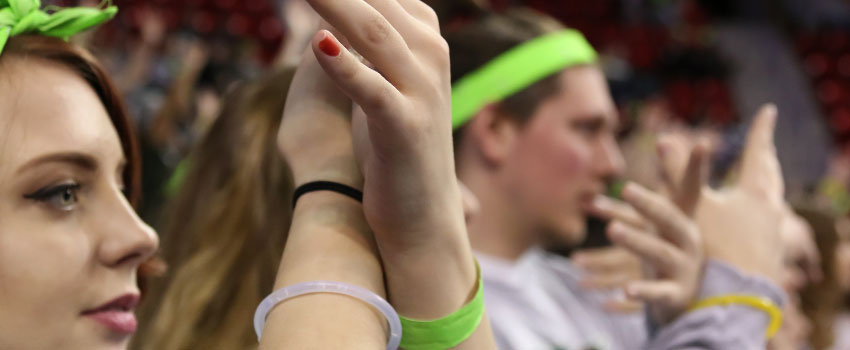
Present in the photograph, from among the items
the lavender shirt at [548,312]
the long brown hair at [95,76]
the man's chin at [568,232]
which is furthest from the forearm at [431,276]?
the man's chin at [568,232]

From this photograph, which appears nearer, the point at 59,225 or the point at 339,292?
the point at 339,292

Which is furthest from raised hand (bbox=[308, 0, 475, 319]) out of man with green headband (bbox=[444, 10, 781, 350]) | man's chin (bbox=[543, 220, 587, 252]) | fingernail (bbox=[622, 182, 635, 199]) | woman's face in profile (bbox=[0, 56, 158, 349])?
man's chin (bbox=[543, 220, 587, 252])

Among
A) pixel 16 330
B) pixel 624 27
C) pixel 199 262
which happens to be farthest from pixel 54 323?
pixel 624 27

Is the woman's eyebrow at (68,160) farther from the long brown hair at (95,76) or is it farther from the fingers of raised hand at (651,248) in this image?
the fingers of raised hand at (651,248)

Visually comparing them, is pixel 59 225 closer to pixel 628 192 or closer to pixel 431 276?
pixel 431 276

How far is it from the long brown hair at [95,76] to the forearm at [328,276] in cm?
29

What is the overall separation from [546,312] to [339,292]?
4.13 ft

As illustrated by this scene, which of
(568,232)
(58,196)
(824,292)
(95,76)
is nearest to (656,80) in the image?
(824,292)

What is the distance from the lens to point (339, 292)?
0.67m

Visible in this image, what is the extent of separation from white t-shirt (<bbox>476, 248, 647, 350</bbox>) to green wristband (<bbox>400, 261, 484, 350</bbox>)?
39.7 inches

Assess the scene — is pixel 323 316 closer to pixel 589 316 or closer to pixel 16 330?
pixel 16 330

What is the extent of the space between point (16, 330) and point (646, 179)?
2.72 meters

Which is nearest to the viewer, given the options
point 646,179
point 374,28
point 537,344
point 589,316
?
point 374,28

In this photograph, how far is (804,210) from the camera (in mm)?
2738
